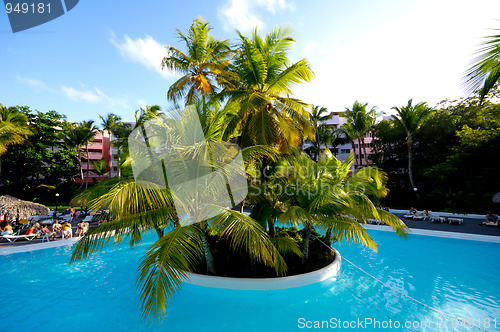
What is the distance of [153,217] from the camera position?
225 inches

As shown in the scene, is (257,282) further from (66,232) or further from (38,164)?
(38,164)

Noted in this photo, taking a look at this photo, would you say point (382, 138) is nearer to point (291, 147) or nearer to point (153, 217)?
point (291, 147)

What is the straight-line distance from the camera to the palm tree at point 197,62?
1146 centimetres

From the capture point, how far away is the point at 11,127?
873 inches

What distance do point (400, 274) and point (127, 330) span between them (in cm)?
905

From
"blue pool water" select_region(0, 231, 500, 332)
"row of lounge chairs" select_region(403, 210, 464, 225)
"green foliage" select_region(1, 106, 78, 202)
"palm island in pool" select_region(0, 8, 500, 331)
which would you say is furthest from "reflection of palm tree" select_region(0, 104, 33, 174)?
"row of lounge chairs" select_region(403, 210, 464, 225)

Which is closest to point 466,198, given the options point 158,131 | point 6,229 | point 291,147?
point 291,147

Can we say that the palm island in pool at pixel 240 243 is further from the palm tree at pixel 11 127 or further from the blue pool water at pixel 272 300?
the palm tree at pixel 11 127

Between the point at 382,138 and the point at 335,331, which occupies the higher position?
the point at 382,138

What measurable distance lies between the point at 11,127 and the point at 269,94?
87.9 ft

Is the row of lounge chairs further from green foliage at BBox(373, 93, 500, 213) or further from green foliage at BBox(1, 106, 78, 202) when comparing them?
green foliage at BBox(1, 106, 78, 202)
